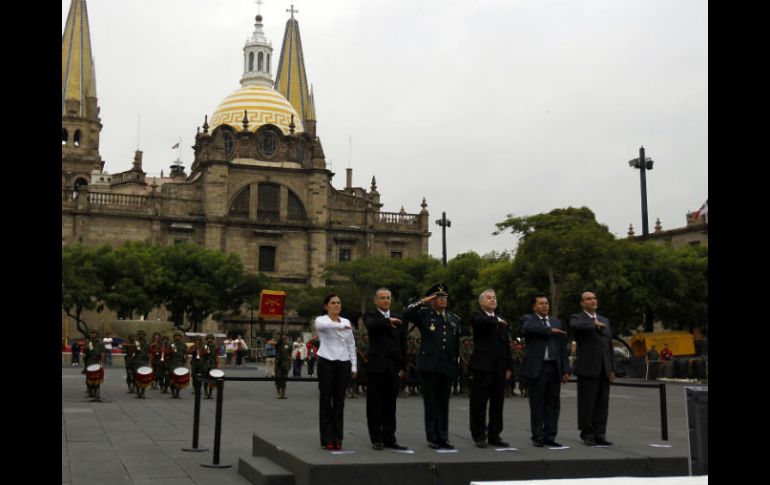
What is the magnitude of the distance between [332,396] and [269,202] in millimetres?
53138

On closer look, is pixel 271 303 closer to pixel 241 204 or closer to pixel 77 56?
pixel 241 204

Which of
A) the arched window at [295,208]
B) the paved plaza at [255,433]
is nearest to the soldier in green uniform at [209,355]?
the paved plaza at [255,433]

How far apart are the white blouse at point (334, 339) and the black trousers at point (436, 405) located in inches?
31.5

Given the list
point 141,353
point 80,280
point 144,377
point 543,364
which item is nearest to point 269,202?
point 80,280

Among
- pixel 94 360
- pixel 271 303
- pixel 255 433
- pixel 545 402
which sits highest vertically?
pixel 271 303

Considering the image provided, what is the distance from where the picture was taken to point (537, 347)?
9328 mm

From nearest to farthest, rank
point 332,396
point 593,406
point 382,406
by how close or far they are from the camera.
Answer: point 382,406
point 332,396
point 593,406

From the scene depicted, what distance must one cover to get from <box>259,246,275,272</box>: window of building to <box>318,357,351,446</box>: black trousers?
51.8 metres

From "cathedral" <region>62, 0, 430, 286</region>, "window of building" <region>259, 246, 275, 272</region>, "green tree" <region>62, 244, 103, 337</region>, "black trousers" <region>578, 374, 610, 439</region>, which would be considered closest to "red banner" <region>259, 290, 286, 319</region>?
"green tree" <region>62, 244, 103, 337</region>

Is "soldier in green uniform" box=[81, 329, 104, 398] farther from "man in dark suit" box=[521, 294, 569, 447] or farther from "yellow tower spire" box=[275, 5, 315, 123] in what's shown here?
"yellow tower spire" box=[275, 5, 315, 123]
